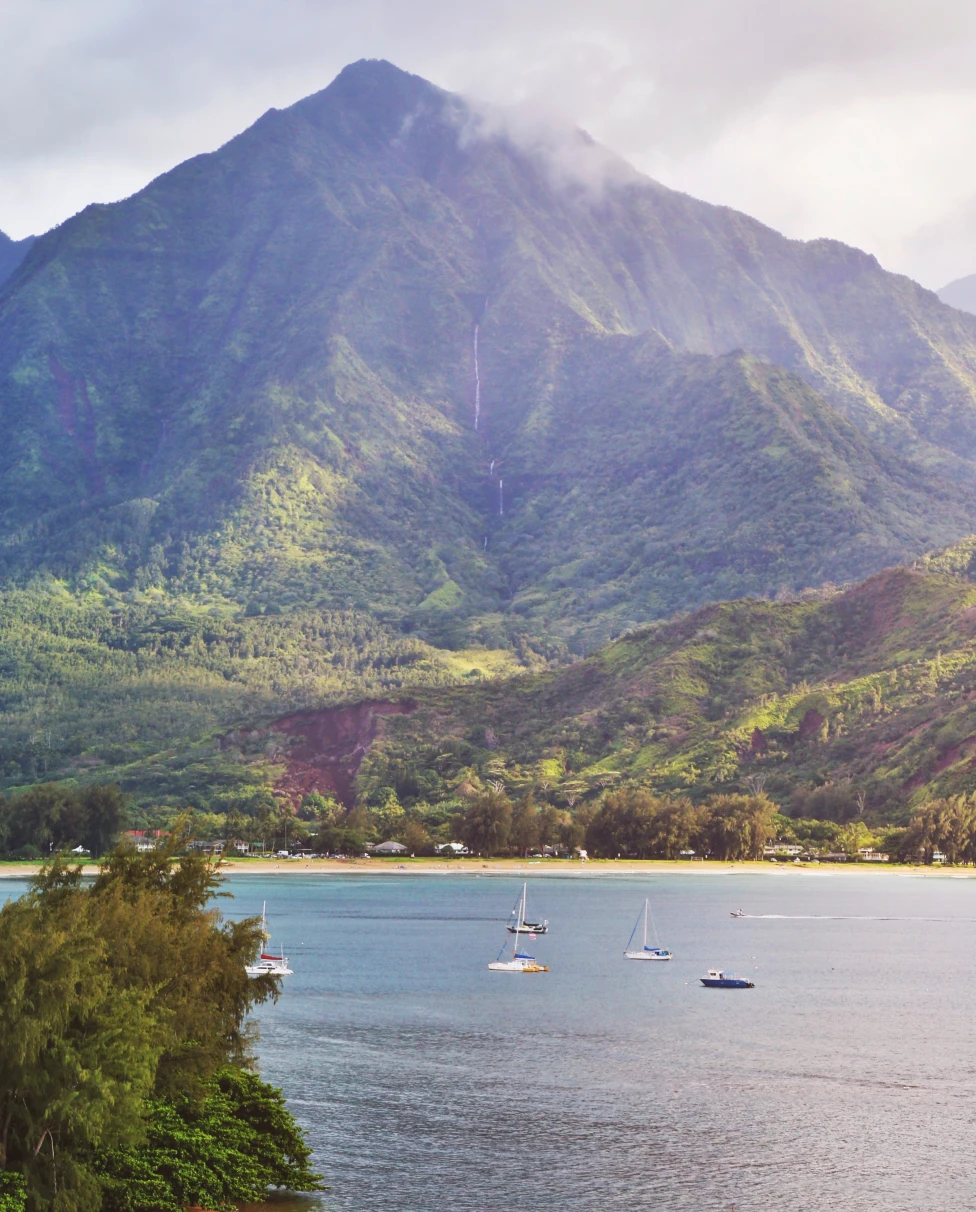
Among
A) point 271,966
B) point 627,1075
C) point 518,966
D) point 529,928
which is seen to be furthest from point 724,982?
point 529,928

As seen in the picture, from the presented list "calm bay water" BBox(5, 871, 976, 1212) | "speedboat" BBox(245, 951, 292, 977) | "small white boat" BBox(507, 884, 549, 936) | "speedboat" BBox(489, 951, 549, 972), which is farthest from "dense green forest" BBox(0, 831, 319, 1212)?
"small white boat" BBox(507, 884, 549, 936)

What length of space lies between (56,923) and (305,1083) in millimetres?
31253

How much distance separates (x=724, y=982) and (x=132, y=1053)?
3073 inches

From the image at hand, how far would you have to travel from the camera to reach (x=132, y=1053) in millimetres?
41219

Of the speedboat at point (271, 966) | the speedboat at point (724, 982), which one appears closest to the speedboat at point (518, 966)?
the speedboat at point (724, 982)

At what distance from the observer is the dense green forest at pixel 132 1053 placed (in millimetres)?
40156

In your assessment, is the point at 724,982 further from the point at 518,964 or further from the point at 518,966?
the point at 518,964

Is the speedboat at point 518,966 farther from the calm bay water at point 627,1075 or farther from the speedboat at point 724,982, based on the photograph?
the speedboat at point 724,982

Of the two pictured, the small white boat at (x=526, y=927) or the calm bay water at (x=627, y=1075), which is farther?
the small white boat at (x=526, y=927)

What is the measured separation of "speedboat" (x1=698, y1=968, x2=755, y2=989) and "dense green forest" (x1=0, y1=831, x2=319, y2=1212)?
63259 millimetres

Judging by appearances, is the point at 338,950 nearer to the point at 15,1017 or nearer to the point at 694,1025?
the point at 694,1025

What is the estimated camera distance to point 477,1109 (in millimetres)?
68062

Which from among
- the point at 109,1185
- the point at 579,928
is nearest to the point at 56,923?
the point at 109,1185

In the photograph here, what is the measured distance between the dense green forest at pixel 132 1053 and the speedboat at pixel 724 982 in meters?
63.3
